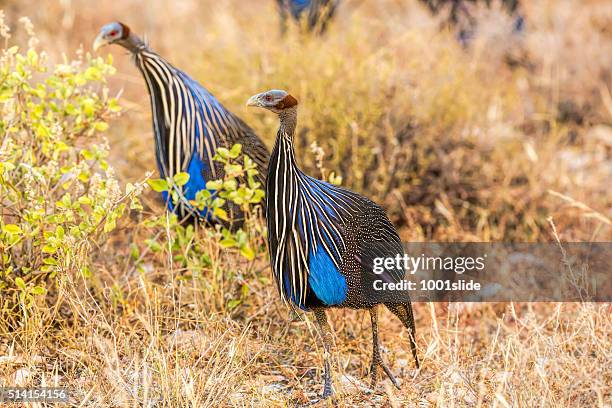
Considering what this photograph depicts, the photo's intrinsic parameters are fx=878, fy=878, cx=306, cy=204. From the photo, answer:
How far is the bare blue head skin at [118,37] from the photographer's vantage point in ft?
11.7

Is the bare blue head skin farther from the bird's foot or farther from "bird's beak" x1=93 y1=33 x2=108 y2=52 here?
the bird's foot

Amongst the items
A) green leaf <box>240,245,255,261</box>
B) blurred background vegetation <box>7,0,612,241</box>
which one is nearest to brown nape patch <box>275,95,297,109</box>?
green leaf <box>240,245,255,261</box>

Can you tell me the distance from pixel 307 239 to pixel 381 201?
6.31 feet

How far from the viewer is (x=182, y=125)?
3.60 meters

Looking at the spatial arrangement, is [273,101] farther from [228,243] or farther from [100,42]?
[100,42]

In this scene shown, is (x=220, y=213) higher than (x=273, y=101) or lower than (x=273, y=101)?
lower

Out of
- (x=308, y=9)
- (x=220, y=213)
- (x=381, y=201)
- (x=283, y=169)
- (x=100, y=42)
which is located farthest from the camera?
(x=308, y=9)

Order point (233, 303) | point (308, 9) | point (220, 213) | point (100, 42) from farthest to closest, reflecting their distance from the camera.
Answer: point (308, 9) → point (100, 42) → point (233, 303) → point (220, 213)

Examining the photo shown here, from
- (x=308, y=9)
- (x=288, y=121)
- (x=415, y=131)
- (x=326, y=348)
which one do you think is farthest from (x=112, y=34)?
(x=308, y=9)

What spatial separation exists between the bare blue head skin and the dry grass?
809 mm

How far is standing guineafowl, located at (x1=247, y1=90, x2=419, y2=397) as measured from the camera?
2.81 m

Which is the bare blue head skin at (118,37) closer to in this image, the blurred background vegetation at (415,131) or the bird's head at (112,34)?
the bird's head at (112,34)

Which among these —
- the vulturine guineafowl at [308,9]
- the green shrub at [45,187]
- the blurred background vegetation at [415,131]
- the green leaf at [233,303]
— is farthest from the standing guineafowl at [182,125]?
the vulturine guineafowl at [308,9]

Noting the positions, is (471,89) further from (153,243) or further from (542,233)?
(153,243)
